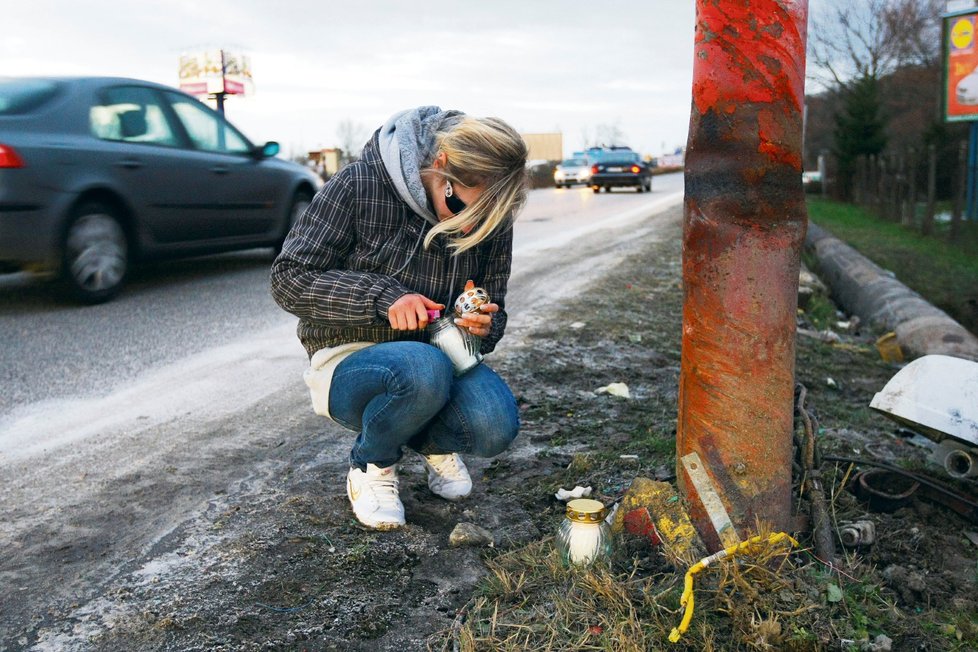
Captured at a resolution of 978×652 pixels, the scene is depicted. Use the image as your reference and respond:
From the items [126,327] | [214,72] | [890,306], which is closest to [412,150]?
[126,327]

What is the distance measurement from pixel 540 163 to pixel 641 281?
39.0 meters

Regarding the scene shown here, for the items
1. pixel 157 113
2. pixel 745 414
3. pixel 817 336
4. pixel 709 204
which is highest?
pixel 157 113

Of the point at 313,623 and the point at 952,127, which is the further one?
the point at 952,127

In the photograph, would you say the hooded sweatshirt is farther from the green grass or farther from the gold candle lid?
the green grass

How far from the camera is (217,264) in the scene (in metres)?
8.48

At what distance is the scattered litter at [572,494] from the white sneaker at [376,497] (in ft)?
1.72

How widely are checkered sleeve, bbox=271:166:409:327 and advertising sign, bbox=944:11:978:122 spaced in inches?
700

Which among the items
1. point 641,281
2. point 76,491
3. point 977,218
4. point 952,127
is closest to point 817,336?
point 641,281

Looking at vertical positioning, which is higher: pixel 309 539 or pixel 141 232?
pixel 141 232

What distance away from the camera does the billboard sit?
147 feet

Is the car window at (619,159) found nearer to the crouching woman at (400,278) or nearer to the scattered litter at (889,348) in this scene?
the scattered litter at (889,348)

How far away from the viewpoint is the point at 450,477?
3006 mm

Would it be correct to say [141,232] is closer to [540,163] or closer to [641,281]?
[641,281]

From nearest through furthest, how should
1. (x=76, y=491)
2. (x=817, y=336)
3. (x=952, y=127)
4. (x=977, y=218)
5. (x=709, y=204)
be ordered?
(x=709, y=204) → (x=76, y=491) → (x=817, y=336) → (x=977, y=218) → (x=952, y=127)
